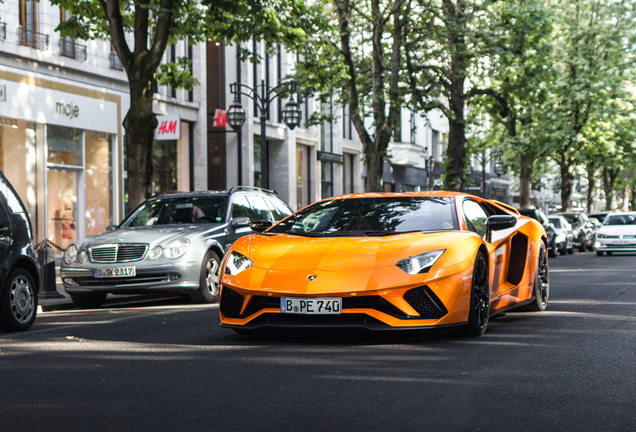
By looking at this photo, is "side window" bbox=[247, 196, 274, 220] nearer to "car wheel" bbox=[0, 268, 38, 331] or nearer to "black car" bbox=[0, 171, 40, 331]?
"black car" bbox=[0, 171, 40, 331]

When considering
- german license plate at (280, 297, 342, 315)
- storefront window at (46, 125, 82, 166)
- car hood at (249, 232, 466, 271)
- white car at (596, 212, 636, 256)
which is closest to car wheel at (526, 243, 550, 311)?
car hood at (249, 232, 466, 271)

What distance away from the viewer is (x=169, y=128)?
81.1 ft

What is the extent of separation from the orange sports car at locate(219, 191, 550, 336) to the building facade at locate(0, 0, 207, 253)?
1418cm

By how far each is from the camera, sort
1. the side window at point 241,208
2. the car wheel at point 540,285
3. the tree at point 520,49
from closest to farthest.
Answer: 1. the car wheel at point 540,285
2. the side window at point 241,208
3. the tree at point 520,49

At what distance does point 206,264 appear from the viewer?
1219 centimetres

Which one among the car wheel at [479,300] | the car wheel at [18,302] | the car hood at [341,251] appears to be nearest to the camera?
the car hood at [341,251]

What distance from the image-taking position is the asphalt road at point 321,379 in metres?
4.73

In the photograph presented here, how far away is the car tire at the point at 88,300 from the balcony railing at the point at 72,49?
40.6 feet

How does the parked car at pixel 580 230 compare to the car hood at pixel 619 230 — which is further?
the parked car at pixel 580 230

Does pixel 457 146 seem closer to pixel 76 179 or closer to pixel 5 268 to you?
pixel 76 179

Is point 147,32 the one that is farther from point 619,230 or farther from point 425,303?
point 619,230

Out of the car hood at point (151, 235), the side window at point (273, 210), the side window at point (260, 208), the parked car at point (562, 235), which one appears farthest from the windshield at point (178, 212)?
the parked car at point (562, 235)

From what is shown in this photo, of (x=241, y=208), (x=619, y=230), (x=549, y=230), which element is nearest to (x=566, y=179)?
(x=619, y=230)

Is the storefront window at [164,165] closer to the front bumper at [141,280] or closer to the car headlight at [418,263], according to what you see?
the front bumper at [141,280]
